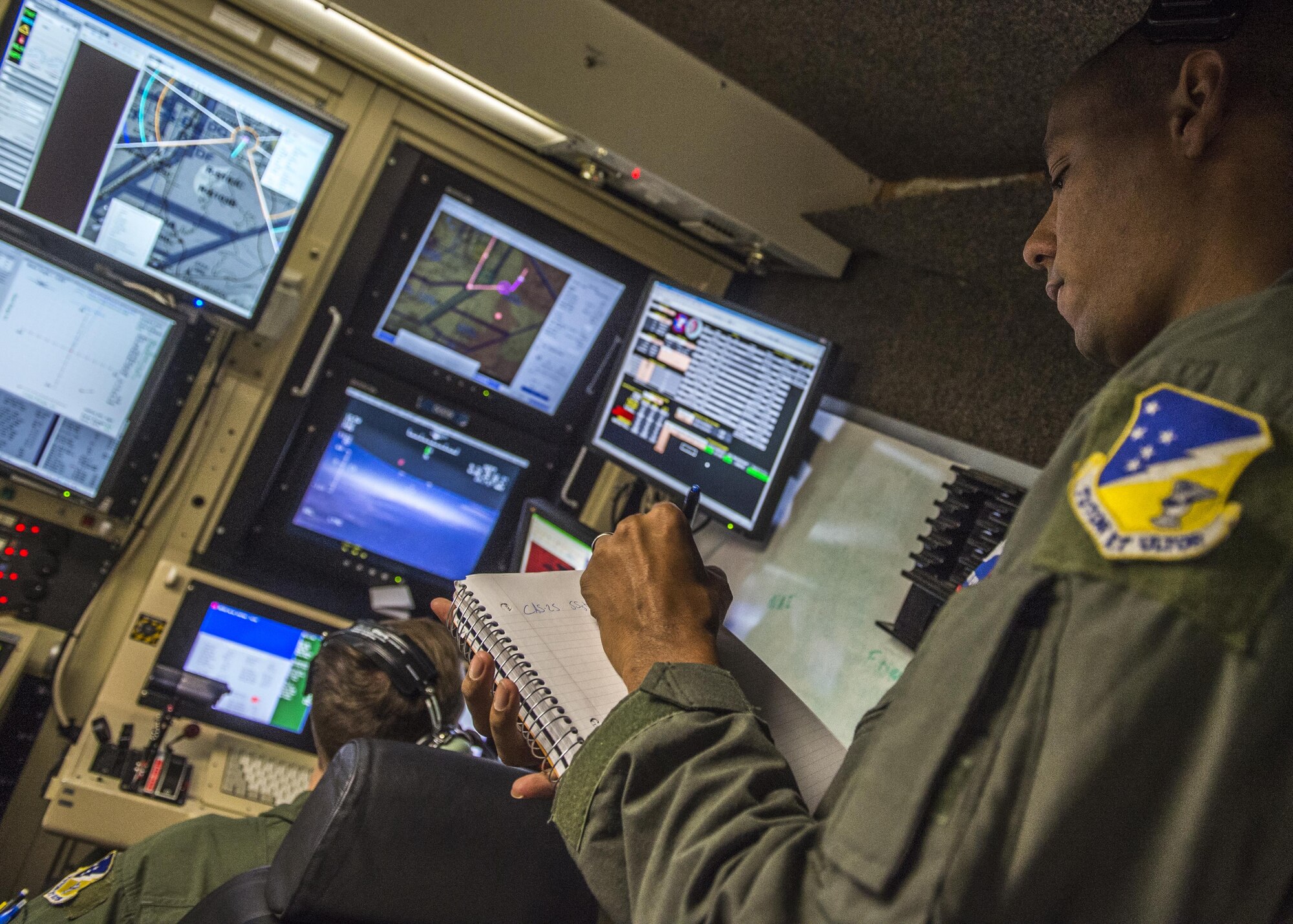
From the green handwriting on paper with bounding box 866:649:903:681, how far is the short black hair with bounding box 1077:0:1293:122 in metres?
0.97

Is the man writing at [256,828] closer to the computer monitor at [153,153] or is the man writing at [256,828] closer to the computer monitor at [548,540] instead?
the computer monitor at [548,540]

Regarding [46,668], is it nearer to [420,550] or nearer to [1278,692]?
[420,550]

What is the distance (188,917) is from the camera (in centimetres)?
102

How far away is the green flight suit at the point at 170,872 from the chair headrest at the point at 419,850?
44 cm

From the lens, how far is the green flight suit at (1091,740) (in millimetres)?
409

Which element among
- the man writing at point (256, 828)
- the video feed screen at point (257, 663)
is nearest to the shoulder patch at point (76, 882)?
the man writing at point (256, 828)

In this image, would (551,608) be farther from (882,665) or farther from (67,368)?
(67,368)

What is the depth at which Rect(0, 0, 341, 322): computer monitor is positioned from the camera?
152 cm

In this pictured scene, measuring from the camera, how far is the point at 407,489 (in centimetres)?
204

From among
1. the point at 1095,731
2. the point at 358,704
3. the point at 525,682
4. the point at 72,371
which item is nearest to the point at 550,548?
the point at 358,704

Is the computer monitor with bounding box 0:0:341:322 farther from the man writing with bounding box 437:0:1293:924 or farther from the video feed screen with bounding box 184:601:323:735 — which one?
the man writing with bounding box 437:0:1293:924

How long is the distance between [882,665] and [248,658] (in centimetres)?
135

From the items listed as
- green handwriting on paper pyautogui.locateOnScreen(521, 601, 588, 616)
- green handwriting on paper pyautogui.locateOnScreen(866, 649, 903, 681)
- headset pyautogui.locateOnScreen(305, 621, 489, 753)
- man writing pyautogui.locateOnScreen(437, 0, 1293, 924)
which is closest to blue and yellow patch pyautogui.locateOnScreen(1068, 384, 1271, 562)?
man writing pyautogui.locateOnScreen(437, 0, 1293, 924)

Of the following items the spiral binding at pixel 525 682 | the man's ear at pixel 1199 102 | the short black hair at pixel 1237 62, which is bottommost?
the spiral binding at pixel 525 682
